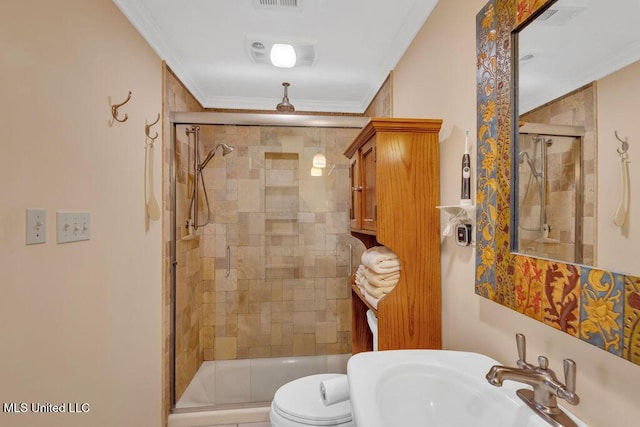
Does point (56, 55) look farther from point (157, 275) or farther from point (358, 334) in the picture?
point (358, 334)

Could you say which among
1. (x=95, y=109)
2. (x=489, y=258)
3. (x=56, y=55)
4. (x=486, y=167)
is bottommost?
(x=489, y=258)

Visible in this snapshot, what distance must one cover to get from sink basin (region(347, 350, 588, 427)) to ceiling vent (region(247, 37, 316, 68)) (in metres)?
1.81

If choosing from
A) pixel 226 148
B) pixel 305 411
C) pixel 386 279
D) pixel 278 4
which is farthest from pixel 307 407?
pixel 278 4

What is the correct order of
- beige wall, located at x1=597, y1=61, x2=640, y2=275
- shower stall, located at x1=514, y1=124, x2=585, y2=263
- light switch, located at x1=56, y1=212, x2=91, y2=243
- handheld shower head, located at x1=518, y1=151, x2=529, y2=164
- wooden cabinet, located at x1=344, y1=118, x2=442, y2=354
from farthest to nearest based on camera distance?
wooden cabinet, located at x1=344, y1=118, x2=442, y2=354 < light switch, located at x1=56, y1=212, x2=91, y2=243 < handheld shower head, located at x1=518, y1=151, x2=529, y2=164 < shower stall, located at x1=514, y1=124, x2=585, y2=263 < beige wall, located at x1=597, y1=61, x2=640, y2=275

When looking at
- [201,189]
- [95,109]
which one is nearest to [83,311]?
[95,109]

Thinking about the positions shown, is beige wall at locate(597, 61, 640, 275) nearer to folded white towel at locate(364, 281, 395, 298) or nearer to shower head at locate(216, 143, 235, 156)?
folded white towel at locate(364, 281, 395, 298)

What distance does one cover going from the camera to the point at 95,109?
4.22 ft

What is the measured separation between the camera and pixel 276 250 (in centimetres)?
255

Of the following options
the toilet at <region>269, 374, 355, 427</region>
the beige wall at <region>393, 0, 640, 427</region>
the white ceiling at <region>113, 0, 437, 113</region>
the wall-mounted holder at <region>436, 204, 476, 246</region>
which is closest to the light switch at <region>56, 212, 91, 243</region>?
the white ceiling at <region>113, 0, 437, 113</region>

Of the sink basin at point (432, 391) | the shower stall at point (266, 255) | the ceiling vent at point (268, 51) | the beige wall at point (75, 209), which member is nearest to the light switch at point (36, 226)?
the beige wall at point (75, 209)

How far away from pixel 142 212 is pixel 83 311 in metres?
0.64

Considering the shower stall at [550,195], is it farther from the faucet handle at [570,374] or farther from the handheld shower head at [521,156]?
the faucet handle at [570,374]

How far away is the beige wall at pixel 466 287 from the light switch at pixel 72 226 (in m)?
1.49

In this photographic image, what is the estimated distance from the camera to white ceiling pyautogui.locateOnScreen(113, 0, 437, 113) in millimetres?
1591
